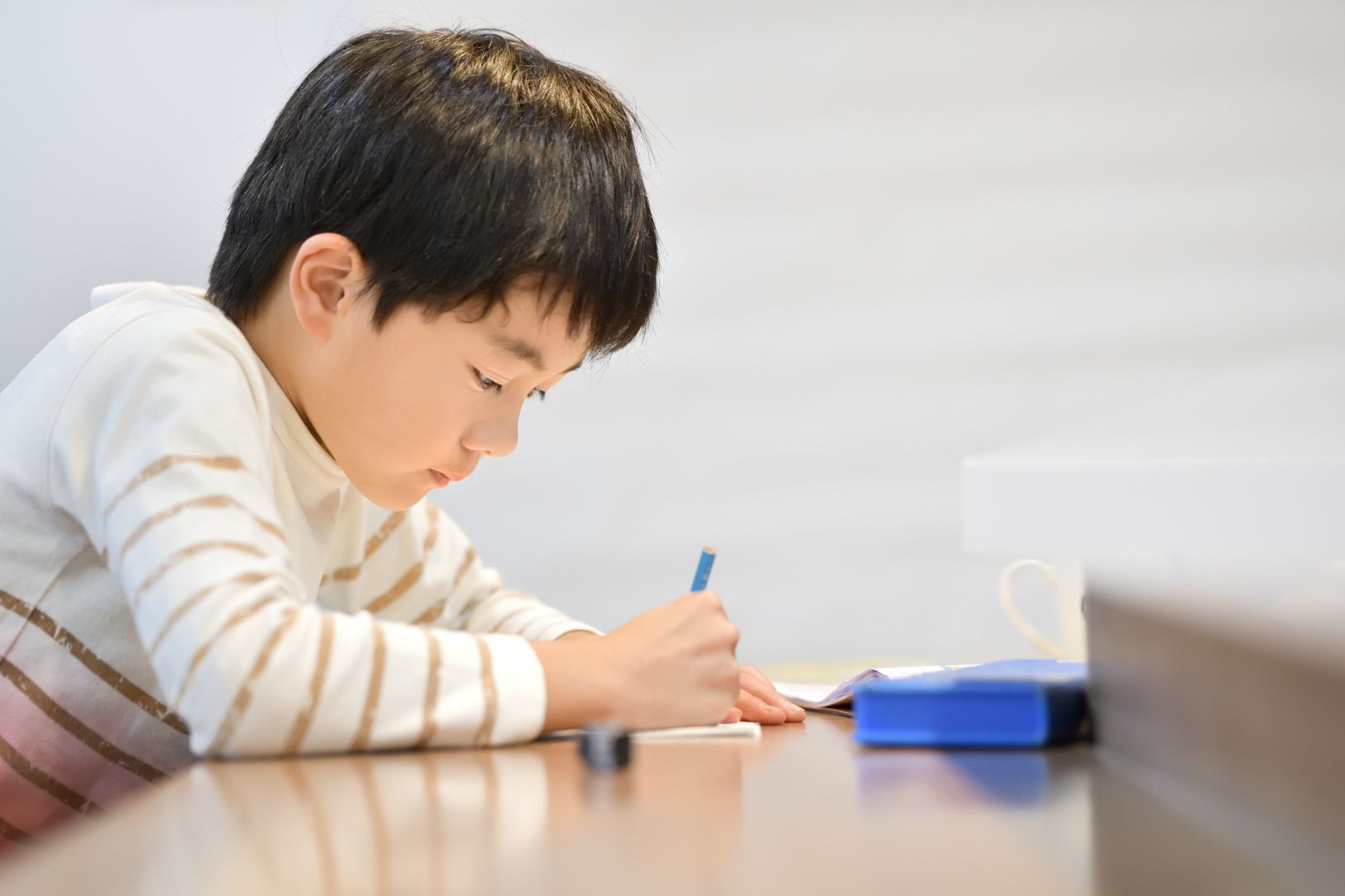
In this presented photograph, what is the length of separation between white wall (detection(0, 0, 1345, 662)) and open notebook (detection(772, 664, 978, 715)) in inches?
22.2

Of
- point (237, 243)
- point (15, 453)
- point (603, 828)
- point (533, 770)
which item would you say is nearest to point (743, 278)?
point (237, 243)

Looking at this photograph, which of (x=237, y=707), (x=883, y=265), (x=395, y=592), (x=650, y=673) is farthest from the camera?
(x=883, y=265)

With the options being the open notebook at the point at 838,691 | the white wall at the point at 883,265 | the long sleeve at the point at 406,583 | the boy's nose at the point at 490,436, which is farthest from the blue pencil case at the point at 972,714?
the white wall at the point at 883,265

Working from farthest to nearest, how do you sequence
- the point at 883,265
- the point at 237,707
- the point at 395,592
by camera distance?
the point at 883,265
the point at 395,592
the point at 237,707

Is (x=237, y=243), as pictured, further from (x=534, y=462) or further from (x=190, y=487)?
(x=534, y=462)

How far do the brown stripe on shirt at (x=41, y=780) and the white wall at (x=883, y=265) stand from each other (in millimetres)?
729

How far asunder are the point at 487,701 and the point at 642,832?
222 mm

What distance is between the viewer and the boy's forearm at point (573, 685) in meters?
0.62

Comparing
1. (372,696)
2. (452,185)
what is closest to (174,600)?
(372,696)

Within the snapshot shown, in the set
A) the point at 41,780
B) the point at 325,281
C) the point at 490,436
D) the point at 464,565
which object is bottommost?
the point at 41,780

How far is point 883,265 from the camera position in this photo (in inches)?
60.0

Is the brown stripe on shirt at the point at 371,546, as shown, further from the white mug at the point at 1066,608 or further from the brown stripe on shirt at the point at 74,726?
the white mug at the point at 1066,608

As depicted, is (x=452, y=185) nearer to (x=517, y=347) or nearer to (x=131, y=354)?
(x=517, y=347)

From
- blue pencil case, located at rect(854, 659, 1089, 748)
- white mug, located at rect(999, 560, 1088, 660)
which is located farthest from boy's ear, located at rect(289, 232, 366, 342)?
white mug, located at rect(999, 560, 1088, 660)
